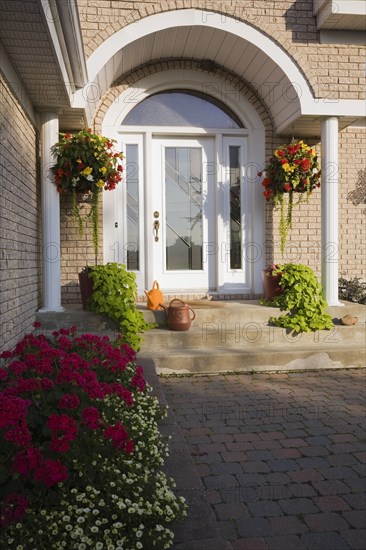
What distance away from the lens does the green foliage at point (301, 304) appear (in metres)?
5.42

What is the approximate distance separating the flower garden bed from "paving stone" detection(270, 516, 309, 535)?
0.52 m

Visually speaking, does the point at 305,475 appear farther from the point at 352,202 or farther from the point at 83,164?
the point at 352,202

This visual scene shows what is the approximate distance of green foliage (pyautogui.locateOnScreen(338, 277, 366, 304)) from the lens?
6.28 m

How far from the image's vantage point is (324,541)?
2.13 meters

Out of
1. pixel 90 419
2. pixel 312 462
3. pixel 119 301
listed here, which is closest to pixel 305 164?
pixel 119 301

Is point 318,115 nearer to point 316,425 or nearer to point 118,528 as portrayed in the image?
point 316,425

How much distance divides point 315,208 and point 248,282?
1359 mm

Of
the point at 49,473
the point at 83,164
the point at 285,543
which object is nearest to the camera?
the point at 49,473

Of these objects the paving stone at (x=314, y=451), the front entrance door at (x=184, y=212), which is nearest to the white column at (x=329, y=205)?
the front entrance door at (x=184, y=212)

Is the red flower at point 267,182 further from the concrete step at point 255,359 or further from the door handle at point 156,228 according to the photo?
the concrete step at point 255,359

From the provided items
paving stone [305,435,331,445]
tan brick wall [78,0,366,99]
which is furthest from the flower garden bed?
tan brick wall [78,0,366,99]

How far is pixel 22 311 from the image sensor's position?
14.6 feet

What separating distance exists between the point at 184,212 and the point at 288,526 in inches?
187

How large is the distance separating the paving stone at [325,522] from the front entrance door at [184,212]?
433cm
